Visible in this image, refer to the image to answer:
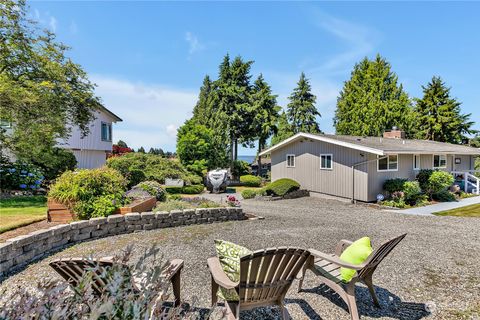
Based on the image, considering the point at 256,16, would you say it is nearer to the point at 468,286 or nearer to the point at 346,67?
the point at 468,286

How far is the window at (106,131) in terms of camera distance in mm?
23328

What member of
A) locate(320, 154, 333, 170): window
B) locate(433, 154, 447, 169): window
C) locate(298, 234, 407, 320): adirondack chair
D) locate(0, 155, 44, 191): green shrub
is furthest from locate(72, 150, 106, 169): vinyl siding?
locate(433, 154, 447, 169): window

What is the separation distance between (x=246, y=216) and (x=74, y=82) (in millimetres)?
11453

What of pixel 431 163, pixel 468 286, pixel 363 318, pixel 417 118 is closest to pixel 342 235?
pixel 468 286

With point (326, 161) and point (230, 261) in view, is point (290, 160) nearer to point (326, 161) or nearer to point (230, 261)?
point (326, 161)

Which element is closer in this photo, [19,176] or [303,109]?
[19,176]

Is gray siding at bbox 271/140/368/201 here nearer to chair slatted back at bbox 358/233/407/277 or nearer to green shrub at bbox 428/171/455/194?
green shrub at bbox 428/171/455/194

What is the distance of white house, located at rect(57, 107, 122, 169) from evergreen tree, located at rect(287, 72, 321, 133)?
61.4 ft

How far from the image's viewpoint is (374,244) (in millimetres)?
6977

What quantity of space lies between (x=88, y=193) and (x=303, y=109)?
27.5 meters

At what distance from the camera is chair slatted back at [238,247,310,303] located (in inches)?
106

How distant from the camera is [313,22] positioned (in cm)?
1162

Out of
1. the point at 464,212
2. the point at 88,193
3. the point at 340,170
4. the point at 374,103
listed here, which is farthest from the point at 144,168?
the point at 374,103

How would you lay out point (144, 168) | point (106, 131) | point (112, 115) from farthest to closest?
point (112, 115), point (106, 131), point (144, 168)
